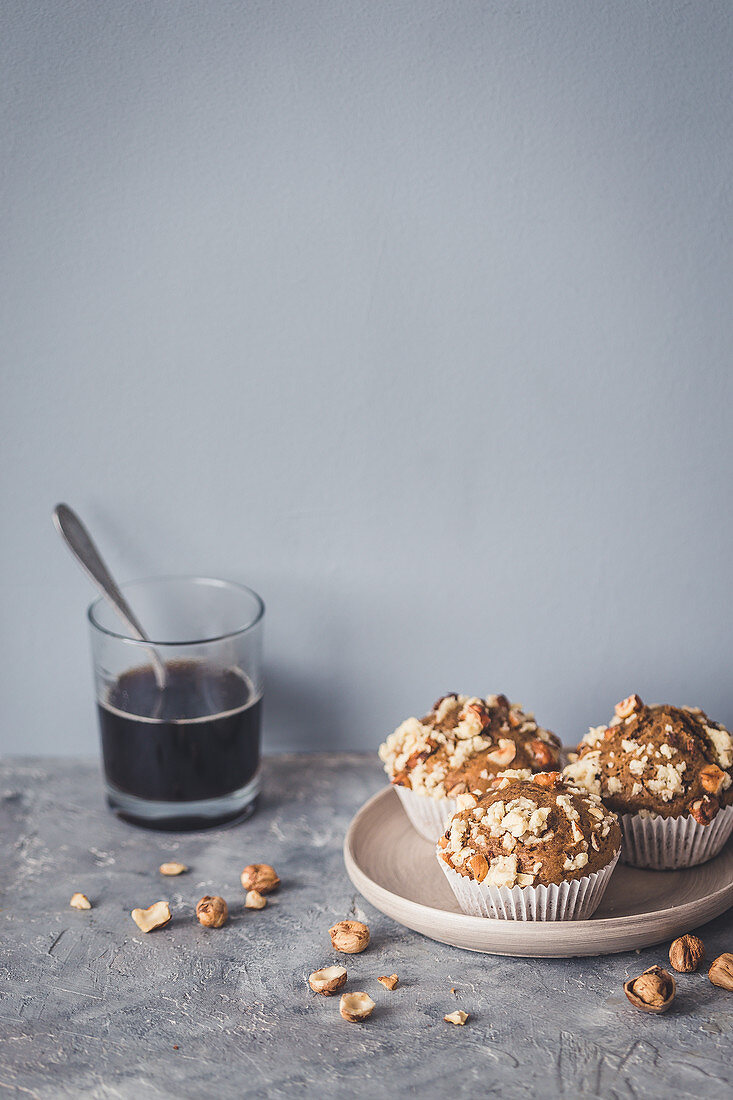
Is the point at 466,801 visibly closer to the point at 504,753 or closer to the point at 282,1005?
the point at 504,753

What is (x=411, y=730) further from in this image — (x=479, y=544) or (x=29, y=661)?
(x=29, y=661)

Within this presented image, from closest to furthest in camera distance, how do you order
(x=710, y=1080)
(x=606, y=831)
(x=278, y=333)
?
(x=710, y=1080) → (x=606, y=831) → (x=278, y=333)

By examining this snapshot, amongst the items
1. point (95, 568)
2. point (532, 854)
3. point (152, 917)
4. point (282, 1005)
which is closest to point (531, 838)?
point (532, 854)

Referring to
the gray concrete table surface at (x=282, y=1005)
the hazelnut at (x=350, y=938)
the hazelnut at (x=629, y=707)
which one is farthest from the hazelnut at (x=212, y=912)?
the hazelnut at (x=629, y=707)

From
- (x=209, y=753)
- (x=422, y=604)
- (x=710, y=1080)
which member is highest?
(x=422, y=604)

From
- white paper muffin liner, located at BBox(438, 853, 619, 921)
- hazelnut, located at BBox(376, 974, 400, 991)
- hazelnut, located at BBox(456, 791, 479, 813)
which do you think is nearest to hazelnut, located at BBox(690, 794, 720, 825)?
white paper muffin liner, located at BBox(438, 853, 619, 921)

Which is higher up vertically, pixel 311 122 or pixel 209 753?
pixel 311 122

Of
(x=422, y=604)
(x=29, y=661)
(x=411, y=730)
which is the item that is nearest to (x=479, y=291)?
(x=422, y=604)
